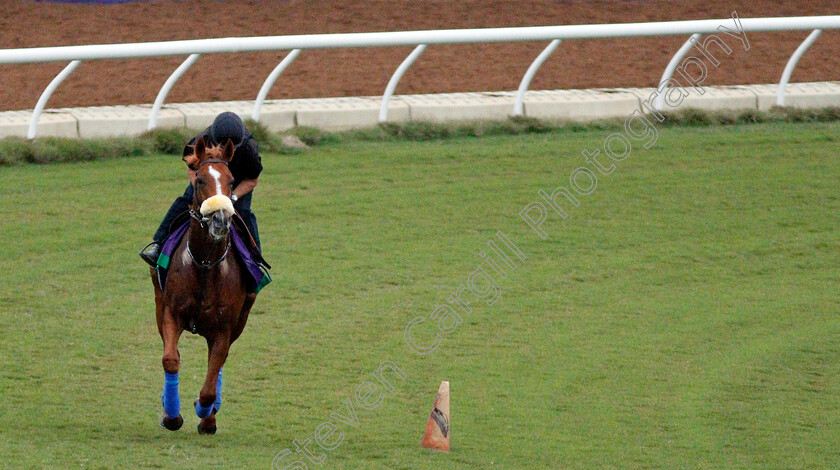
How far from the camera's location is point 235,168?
21.1ft

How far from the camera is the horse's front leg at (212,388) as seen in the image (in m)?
5.96

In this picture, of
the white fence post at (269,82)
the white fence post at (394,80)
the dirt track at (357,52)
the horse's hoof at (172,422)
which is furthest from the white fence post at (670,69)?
the horse's hoof at (172,422)

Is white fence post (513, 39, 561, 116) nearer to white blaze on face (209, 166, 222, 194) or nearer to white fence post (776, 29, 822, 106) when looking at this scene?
white fence post (776, 29, 822, 106)

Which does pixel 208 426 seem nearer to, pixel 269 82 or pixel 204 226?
pixel 204 226

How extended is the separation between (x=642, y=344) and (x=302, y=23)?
8.16 m

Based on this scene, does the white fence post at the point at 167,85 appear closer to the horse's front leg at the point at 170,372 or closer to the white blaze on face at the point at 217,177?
the horse's front leg at the point at 170,372

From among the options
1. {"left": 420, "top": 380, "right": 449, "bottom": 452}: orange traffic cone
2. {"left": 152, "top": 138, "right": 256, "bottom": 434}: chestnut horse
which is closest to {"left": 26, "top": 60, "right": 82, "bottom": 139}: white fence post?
{"left": 152, "top": 138, "right": 256, "bottom": 434}: chestnut horse

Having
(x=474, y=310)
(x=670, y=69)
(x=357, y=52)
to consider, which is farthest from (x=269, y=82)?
(x=357, y=52)

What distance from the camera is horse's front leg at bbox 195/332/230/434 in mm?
5961

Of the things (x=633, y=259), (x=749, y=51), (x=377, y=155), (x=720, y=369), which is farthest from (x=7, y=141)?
(x=749, y=51)

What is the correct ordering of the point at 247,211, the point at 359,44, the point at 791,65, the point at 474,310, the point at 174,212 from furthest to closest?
the point at 791,65 < the point at 359,44 < the point at 474,310 < the point at 247,211 < the point at 174,212

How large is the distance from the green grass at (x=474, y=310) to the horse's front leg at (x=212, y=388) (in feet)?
0.31

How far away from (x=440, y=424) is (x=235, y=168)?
1698 millimetres

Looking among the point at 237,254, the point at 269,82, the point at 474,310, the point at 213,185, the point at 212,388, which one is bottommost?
the point at 474,310
